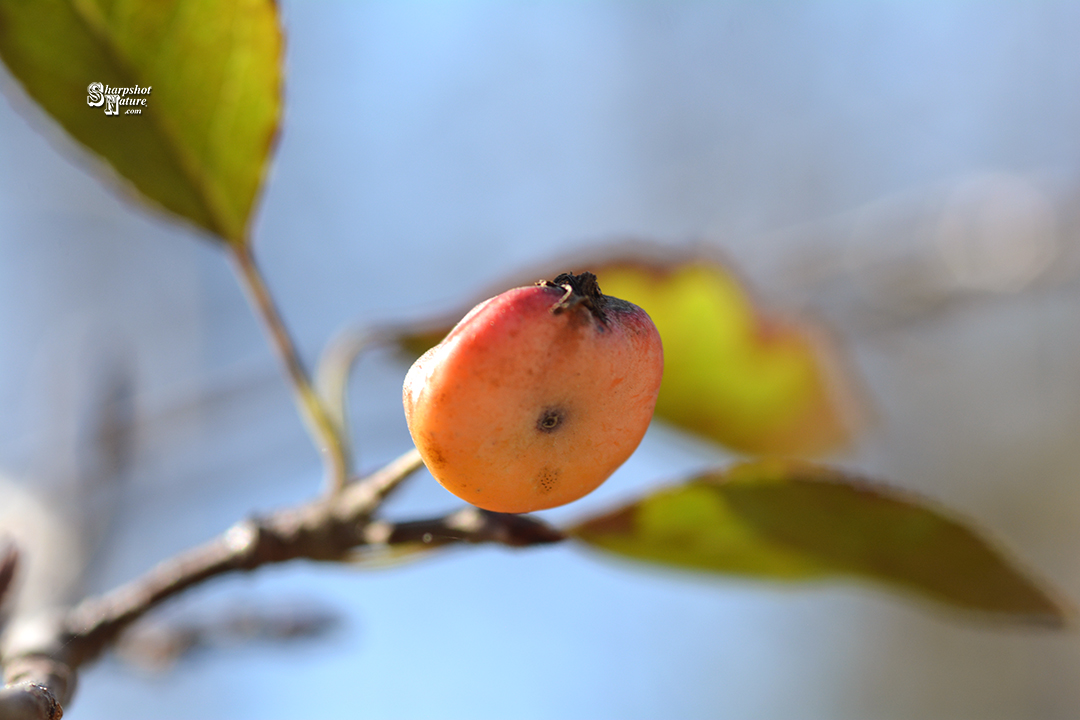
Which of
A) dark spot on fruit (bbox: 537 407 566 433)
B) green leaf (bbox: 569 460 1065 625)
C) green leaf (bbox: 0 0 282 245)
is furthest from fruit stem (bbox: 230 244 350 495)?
dark spot on fruit (bbox: 537 407 566 433)

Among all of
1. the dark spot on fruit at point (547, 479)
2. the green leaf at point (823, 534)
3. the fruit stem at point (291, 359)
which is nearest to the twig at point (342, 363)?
the fruit stem at point (291, 359)

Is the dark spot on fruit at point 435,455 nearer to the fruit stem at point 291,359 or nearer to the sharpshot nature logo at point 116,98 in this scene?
the fruit stem at point 291,359

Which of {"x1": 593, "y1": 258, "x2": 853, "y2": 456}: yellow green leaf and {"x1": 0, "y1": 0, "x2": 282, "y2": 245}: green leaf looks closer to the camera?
{"x1": 0, "y1": 0, "x2": 282, "y2": 245}: green leaf

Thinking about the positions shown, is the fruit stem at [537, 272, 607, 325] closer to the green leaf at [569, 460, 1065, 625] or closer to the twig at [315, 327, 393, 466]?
the green leaf at [569, 460, 1065, 625]

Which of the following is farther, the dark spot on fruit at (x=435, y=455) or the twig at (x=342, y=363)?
the twig at (x=342, y=363)

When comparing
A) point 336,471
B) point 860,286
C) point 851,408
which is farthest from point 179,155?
point 860,286

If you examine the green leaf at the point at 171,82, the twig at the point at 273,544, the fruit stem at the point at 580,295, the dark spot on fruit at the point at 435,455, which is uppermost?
the green leaf at the point at 171,82
